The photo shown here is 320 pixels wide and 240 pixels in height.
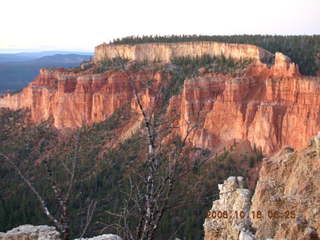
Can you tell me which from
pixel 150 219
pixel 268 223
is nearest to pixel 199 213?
pixel 268 223

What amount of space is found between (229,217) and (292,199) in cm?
189

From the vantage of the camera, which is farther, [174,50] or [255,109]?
[174,50]

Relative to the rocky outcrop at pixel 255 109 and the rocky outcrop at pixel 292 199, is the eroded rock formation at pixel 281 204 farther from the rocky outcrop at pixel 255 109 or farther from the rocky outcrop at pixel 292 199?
the rocky outcrop at pixel 255 109

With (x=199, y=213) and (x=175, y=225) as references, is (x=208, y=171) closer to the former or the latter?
(x=199, y=213)

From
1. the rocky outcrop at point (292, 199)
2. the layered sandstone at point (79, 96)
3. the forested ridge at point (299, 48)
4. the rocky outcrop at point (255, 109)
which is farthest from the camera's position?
the layered sandstone at point (79, 96)

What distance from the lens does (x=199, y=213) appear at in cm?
2705

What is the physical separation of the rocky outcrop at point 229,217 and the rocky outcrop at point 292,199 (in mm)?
324

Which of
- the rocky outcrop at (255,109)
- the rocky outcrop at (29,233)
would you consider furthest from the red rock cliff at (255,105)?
the rocky outcrop at (29,233)

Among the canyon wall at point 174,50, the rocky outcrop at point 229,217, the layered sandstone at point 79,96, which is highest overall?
the canyon wall at point 174,50

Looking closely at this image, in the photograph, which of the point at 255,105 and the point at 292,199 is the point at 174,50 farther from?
the point at 292,199

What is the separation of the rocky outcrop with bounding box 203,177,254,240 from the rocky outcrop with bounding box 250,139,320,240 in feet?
1.06

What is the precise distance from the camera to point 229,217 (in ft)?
37.5

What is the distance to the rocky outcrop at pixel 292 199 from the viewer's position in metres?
9.00

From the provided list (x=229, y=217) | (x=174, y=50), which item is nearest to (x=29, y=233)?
(x=229, y=217)
